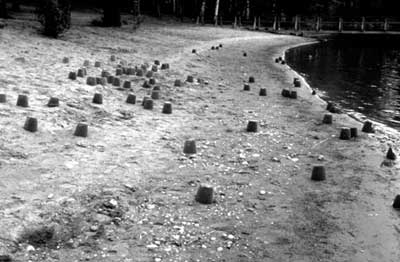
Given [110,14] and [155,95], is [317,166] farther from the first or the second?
[110,14]

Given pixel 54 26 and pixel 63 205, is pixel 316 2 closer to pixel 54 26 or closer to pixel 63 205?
pixel 54 26

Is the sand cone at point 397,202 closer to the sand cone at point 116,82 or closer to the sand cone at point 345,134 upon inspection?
the sand cone at point 345,134

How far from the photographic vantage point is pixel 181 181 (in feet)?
21.7

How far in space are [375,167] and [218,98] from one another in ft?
17.3

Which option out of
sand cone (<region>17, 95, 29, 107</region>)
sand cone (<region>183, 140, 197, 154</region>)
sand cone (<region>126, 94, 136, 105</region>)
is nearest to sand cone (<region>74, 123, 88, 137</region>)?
sand cone (<region>17, 95, 29, 107</region>)

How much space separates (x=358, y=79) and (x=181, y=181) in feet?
51.5

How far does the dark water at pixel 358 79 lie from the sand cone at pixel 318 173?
5699 millimetres

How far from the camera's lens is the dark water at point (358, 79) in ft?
47.3

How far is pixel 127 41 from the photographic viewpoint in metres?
22.2

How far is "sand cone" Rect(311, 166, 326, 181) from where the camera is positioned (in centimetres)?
711

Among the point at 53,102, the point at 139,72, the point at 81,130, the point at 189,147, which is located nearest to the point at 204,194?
the point at 189,147

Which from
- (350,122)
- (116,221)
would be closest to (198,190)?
(116,221)

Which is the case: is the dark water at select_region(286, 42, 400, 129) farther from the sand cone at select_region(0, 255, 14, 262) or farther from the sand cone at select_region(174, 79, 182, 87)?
the sand cone at select_region(0, 255, 14, 262)

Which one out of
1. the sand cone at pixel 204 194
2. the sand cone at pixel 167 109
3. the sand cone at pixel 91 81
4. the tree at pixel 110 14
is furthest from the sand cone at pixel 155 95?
the tree at pixel 110 14
